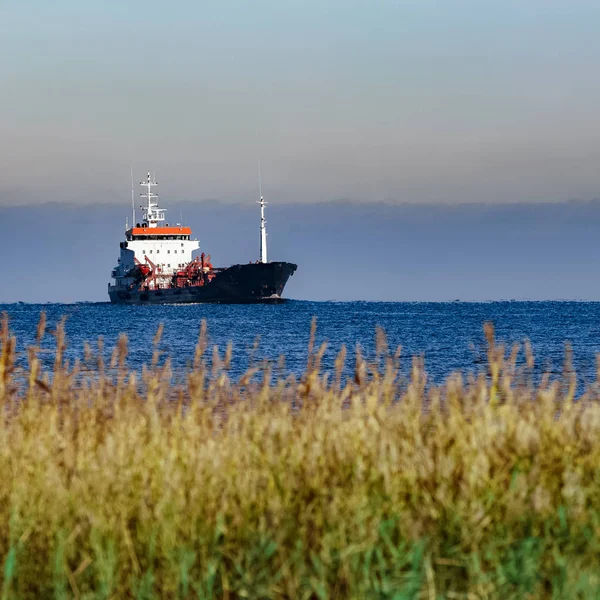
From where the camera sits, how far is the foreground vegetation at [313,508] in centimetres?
406

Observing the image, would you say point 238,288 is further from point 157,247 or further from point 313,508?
point 313,508

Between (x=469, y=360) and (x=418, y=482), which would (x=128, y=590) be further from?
(x=469, y=360)

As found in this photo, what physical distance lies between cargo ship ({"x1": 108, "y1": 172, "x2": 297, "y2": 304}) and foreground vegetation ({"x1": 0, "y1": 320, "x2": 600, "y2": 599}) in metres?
104

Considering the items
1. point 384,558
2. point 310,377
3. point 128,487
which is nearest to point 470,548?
point 384,558

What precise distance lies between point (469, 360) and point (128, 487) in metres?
26.0

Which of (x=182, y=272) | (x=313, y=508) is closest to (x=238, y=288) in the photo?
(x=182, y=272)

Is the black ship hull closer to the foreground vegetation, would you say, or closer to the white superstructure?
the white superstructure

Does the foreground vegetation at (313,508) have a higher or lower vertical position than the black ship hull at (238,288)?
lower

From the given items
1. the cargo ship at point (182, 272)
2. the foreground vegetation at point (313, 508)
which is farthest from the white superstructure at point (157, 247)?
the foreground vegetation at point (313, 508)

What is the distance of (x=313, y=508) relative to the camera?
4.82 m

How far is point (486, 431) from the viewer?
5.34m

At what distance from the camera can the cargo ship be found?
110 m

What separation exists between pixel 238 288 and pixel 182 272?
701cm

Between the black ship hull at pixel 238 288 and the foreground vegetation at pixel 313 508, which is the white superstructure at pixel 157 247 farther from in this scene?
the foreground vegetation at pixel 313 508
